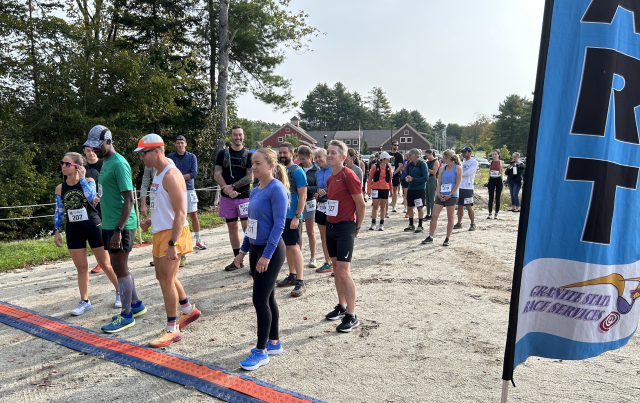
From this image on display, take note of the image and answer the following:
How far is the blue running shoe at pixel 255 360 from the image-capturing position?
355 cm

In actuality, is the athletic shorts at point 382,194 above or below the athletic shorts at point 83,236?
above

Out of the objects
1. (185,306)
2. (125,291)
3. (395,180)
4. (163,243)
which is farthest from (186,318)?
(395,180)

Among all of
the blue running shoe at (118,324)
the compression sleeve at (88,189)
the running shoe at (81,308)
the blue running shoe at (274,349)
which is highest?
the compression sleeve at (88,189)

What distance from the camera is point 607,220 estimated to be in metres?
2.19

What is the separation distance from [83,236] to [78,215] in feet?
0.87

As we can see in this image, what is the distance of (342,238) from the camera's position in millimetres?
4469

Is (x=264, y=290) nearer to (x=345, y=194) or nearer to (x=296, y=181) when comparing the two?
(x=345, y=194)

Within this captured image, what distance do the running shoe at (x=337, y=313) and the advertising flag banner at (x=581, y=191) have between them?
8.89 ft

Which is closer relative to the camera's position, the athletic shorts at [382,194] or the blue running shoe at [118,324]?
the blue running shoe at [118,324]

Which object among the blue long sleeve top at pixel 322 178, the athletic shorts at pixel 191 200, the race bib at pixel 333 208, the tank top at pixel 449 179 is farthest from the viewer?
the tank top at pixel 449 179

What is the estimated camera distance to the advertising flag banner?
2098 mm

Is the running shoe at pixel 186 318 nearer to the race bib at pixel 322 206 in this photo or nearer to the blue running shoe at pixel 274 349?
the blue running shoe at pixel 274 349

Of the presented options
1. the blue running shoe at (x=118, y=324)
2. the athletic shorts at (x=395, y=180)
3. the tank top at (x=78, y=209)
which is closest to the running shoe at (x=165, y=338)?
the blue running shoe at (x=118, y=324)

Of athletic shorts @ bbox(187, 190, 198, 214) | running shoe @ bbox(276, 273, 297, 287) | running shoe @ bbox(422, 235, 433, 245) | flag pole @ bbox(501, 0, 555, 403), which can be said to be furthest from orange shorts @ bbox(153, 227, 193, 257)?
running shoe @ bbox(422, 235, 433, 245)
